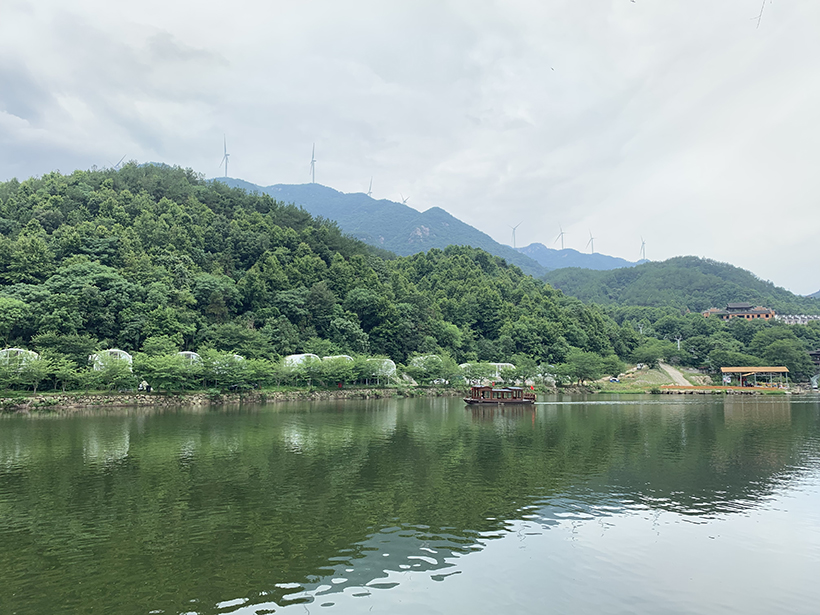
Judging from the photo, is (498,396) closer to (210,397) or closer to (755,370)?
(210,397)

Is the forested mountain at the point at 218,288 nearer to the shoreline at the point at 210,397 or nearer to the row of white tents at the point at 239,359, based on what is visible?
the row of white tents at the point at 239,359

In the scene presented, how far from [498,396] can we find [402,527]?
154 ft

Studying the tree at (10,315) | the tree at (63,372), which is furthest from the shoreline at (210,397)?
the tree at (10,315)

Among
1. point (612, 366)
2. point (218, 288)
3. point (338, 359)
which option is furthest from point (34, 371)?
point (612, 366)

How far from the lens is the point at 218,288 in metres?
78.6

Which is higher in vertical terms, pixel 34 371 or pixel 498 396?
pixel 34 371

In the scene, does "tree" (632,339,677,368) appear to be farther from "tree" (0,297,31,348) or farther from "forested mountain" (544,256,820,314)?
"tree" (0,297,31,348)

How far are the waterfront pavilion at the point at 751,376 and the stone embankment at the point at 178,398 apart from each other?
6169 cm

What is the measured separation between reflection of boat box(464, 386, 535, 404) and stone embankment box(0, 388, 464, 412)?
13.6 m

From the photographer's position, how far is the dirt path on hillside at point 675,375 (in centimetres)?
9736

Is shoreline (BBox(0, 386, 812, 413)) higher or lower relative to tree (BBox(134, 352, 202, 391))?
lower

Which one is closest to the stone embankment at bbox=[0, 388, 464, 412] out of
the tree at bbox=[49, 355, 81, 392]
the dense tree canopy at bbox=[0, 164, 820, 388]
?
the tree at bbox=[49, 355, 81, 392]

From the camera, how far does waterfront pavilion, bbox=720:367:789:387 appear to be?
9138 cm

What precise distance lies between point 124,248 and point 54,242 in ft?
32.3
